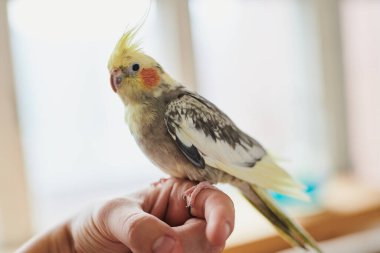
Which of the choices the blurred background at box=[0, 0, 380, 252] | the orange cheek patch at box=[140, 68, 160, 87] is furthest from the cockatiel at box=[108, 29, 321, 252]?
the blurred background at box=[0, 0, 380, 252]

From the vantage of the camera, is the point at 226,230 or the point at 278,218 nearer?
the point at 226,230

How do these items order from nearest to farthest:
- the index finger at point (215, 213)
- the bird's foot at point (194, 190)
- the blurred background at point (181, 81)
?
the index finger at point (215, 213) < the bird's foot at point (194, 190) < the blurred background at point (181, 81)

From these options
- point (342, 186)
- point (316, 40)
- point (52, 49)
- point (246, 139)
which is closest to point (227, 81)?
point (316, 40)

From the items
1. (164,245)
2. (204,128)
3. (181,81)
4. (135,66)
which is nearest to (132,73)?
(135,66)

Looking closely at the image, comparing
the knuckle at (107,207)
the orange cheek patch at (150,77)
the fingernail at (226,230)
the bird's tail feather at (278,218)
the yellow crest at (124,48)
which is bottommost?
the bird's tail feather at (278,218)

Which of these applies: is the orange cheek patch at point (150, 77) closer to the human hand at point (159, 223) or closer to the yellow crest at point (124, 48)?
the yellow crest at point (124, 48)

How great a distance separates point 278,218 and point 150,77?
0.29 m

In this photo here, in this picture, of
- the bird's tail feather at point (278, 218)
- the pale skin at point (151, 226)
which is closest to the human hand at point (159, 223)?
the pale skin at point (151, 226)

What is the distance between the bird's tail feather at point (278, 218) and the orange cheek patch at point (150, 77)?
207mm

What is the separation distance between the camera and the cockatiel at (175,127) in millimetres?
562

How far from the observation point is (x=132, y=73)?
0.57 m

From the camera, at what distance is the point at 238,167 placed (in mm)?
594

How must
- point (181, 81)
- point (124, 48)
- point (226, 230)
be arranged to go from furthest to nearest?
1. point (181, 81)
2. point (124, 48)
3. point (226, 230)

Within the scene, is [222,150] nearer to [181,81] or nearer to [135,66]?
[135,66]
